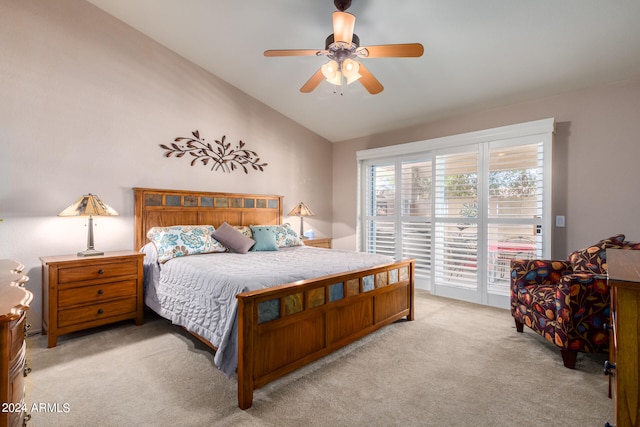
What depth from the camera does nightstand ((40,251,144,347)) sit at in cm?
282

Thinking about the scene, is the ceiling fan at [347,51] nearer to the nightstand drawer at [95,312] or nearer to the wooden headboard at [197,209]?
the wooden headboard at [197,209]

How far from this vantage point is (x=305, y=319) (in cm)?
237

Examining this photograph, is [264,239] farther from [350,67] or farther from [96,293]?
[350,67]

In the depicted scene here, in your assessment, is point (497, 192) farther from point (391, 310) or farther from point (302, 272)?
point (302, 272)

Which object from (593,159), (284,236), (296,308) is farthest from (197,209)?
(593,159)

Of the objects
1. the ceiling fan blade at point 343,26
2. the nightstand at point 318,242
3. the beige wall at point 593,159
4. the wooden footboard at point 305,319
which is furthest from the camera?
the nightstand at point 318,242

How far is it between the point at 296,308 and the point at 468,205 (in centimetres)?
298

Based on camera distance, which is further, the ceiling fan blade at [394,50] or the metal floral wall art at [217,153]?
the metal floral wall art at [217,153]

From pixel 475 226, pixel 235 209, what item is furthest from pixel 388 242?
pixel 235 209

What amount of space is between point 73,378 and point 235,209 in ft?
8.86

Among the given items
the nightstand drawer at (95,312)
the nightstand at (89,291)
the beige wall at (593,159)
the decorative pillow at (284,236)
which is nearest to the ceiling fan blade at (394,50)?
the beige wall at (593,159)

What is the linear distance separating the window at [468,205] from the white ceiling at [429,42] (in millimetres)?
558

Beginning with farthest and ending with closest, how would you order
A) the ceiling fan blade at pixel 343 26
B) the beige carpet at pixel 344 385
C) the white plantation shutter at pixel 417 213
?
the white plantation shutter at pixel 417 213, the ceiling fan blade at pixel 343 26, the beige carpet at pixel 344 385

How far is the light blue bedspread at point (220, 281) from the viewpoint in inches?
84.4
